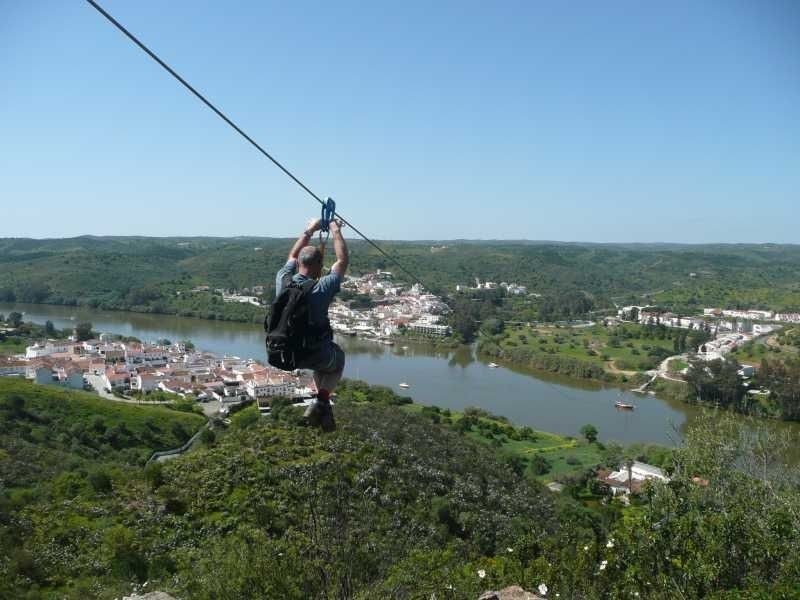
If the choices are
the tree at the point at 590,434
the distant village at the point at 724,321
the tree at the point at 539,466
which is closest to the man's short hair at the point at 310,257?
the tree at the point at 539,466

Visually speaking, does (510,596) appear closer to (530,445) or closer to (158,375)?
(530,445)

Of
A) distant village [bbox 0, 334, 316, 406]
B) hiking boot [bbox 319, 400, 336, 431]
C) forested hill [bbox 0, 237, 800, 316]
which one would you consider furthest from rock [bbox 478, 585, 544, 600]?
forested hill [bbox 0, 237, 800, 316]

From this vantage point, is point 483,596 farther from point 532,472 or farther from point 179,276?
point 179,276

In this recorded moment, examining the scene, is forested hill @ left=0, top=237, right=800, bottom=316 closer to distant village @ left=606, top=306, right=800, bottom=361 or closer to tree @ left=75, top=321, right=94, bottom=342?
distant village @ left=606, top=306, right=800, bottom=361

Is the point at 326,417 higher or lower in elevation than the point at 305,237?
lower

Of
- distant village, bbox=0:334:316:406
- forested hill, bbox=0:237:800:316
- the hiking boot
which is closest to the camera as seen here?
the hiking boot

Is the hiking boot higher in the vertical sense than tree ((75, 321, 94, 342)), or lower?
higher

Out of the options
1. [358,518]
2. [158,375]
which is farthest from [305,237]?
[158,375]
